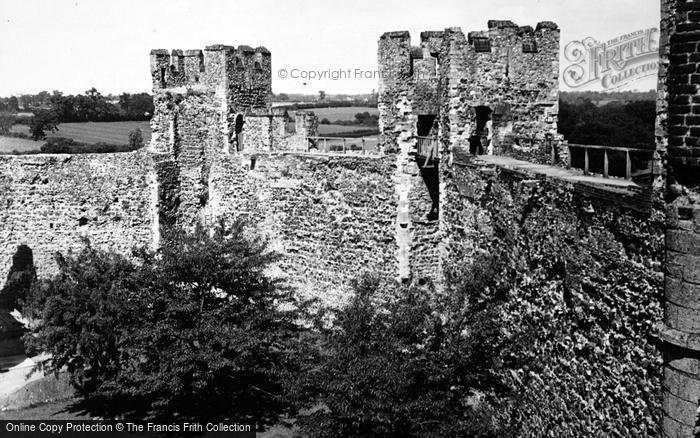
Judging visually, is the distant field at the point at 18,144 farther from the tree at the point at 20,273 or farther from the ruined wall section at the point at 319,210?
the ruined wall section at the point at 319,210

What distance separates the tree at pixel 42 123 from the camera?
2112 inches

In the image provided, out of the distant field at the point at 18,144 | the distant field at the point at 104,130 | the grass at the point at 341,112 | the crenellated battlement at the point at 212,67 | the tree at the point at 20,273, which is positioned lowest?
the tree at the point at 20,273

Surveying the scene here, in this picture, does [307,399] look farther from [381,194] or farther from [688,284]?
[688,284]

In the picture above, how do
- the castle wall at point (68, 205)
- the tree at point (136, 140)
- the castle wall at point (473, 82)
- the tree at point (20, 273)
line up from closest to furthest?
the castle wall at point (473, 82)
the castle wall at point (68, 205)
the tree at point (20, 273)
the tree at point (136, 140)

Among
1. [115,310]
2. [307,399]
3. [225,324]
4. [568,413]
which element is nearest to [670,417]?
[568,413]

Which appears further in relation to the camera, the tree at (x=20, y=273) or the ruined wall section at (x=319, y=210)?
the tree at (x=20, y=273)

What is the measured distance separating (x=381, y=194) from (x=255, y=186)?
4896mm

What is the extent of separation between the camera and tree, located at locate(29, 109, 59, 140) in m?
53.7

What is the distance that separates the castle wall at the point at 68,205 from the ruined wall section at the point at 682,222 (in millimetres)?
19586

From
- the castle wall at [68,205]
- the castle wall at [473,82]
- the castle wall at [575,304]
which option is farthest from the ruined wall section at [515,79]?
the castle wall at [68,205]

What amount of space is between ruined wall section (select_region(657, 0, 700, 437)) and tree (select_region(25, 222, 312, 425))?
31.5ft

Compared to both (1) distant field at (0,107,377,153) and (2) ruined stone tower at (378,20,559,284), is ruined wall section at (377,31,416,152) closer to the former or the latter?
(2) ruined stone tower at (378,20,559,284)

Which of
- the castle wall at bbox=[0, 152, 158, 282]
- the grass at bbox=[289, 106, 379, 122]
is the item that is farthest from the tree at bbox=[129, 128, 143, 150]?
the castle wall at bbox=[0, 152, 158, 282]

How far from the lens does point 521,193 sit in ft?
46.6
